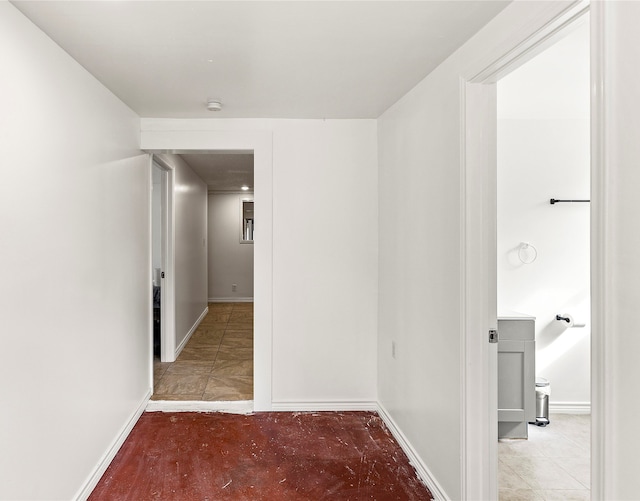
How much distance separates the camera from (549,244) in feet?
10.9

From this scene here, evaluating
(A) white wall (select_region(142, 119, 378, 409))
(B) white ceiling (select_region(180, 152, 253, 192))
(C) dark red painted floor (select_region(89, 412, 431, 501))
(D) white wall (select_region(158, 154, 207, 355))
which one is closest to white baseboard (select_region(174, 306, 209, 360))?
(D) white wall (select_region(158, 154, 207, 355))

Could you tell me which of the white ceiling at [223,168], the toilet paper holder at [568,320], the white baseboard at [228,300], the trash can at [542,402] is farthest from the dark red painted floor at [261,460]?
the white baseboard at [228,300]

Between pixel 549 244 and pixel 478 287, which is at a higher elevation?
pixel 549 244

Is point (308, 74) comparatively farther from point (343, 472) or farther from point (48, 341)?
point (343, 472)

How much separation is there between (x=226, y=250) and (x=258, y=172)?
5.82m

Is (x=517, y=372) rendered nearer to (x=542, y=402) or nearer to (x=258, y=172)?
(x=542, y=402)

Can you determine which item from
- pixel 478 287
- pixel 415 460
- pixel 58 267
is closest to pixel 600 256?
pixel 478 287

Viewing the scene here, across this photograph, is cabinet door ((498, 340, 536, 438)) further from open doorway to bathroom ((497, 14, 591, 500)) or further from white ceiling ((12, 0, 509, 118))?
white ceiling ((12, 0, 509, 118))

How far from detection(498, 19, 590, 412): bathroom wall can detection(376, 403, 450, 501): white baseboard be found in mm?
1251

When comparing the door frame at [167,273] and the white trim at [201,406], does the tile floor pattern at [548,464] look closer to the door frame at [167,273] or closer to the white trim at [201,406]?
the white trim at [201,406]

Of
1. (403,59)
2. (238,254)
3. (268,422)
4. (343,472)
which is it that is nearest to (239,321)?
(238,254)

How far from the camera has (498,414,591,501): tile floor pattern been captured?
7.54 feet

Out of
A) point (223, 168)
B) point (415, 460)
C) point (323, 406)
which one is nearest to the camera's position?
point (415, 460)

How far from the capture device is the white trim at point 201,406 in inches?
131
